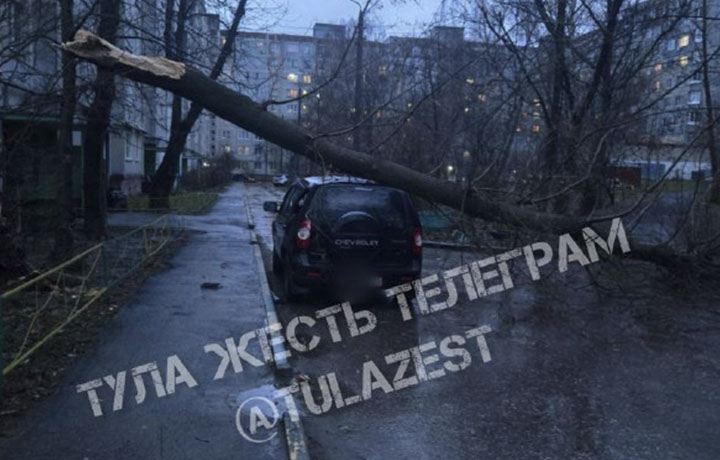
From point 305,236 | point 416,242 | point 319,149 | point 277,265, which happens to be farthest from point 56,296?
point 416,242

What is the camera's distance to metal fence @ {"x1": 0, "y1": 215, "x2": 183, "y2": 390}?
6655mm

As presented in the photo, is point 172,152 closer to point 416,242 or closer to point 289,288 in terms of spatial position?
point 289,288

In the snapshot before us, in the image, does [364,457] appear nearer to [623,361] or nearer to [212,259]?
[623,361]

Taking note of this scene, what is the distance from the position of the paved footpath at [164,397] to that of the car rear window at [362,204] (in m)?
1.68

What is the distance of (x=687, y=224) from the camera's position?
408 inches

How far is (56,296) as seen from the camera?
834 cm

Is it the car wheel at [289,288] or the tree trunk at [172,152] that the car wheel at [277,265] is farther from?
the tree trunk at [172,152]

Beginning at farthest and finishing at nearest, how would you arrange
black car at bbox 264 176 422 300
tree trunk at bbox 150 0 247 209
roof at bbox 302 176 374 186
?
tree trunk at bbox 150 0 247 209 → roof at bbox 302 176 374 186 → black car at bbox 264 176 422 300

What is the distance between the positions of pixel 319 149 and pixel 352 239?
1.32m

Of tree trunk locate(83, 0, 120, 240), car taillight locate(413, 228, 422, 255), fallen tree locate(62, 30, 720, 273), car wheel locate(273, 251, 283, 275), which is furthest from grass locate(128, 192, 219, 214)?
fallen tree locate(62, 30, 720, 273)

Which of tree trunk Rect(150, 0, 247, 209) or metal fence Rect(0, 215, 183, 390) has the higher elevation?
tree trunk Rect(150, 0, 247, 209)

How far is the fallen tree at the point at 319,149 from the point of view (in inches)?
299

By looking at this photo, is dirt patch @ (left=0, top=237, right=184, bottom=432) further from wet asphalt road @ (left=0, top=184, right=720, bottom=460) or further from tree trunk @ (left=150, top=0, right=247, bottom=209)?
tree trunk @ (left=150, top=0, right=247, bottom=209)

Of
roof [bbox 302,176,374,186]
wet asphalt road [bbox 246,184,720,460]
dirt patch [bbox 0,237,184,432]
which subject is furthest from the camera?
roof [bbox 302,176,374,186]
